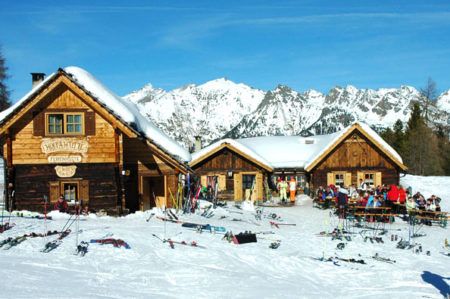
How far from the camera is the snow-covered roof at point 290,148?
1110 inches

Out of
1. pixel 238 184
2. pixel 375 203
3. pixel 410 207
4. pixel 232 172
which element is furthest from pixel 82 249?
pixel 238 184

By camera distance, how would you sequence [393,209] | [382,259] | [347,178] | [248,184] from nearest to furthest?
1. [382,259]
2. [393,209]
3. [248,184]
4. [347,178]

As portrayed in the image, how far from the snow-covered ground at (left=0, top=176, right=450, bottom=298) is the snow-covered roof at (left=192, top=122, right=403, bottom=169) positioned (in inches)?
472

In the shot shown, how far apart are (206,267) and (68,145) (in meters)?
10.6

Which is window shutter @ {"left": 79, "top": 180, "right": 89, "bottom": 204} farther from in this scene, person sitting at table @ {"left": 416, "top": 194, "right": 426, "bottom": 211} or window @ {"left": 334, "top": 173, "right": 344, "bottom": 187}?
window @ {"left": 334, "top": 173, "right": 344, "bottom": 187}

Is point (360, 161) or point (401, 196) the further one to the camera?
point (360, 161)

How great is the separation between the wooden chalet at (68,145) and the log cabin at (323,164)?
9.08m

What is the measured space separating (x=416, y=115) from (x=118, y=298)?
62.0 meters

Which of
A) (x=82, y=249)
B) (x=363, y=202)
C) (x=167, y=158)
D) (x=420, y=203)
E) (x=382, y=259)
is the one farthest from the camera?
(x=167, y=158)

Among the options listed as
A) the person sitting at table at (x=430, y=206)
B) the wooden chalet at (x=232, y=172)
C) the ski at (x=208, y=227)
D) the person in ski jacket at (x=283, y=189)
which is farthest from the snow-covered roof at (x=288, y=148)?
the ski at (x=208, y=227)

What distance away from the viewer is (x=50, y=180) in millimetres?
19047

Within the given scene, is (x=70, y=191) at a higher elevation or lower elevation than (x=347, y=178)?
lower

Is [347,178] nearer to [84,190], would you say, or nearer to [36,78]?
[84,190]

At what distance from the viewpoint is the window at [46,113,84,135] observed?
18.9 metres
